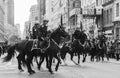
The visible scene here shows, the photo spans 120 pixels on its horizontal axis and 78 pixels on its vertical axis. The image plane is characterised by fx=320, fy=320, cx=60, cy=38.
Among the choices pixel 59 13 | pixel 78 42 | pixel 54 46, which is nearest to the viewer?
pixel 54 46

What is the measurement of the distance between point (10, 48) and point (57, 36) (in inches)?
124

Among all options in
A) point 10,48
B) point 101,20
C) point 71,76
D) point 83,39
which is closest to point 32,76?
point 71,76

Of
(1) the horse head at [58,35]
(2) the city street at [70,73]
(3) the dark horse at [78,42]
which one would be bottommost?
(2) the city street at [70,73]

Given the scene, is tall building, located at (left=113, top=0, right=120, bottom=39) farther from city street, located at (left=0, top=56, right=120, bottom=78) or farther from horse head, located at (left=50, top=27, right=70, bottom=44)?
horse head, located at (left=50, top=27, right=70, bottom=44)

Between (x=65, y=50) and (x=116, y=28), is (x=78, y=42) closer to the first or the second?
(x=65, y=50)

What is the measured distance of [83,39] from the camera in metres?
23.3

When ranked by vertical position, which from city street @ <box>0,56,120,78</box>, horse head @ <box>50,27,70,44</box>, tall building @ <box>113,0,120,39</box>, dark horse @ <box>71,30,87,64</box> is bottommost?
city street @ <box>0,56,120,78</box>

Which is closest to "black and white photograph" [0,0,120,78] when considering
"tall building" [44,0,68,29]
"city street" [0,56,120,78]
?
"city street" [0,56,120,78]

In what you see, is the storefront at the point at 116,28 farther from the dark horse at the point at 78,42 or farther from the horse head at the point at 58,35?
the horse head at the point at 58,35

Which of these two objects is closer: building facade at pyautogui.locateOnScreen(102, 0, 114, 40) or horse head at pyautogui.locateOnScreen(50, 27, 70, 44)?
horse head at pyautogui.locateOnScreen(50, 27, 70, 44)

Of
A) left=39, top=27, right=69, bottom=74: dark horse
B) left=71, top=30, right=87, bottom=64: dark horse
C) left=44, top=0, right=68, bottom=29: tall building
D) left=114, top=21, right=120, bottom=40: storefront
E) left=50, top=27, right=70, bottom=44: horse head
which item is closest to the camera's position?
left=39, top=27, right=69, bottom=74: dark horse

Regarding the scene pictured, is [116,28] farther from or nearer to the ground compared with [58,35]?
farther from the ground

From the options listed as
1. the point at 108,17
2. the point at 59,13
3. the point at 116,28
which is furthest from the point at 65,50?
the point at 59,13

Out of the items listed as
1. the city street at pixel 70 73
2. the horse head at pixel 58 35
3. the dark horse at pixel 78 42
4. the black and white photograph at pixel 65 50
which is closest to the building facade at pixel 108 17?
the black and white photograph at pixel 65 50
